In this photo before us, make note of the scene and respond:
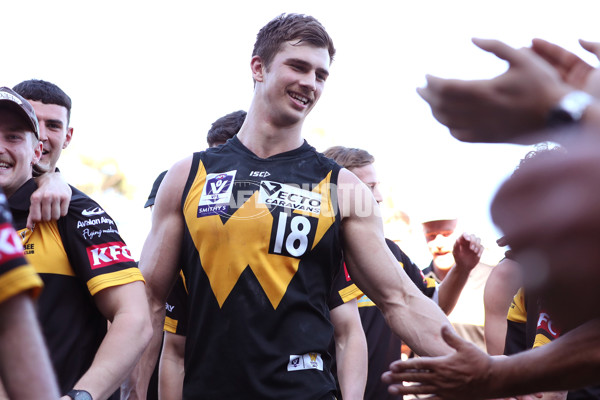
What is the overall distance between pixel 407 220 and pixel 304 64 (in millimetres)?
4525

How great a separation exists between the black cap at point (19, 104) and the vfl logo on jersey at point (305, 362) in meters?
1.67

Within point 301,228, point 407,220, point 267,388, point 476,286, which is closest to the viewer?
point 267,388

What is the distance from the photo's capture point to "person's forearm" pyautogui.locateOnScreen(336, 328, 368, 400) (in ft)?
15.0

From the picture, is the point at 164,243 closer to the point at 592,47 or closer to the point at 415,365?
the point at 415,365

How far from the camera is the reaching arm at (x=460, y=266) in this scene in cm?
489

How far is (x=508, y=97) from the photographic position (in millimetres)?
1603

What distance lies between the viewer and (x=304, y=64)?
4.08m

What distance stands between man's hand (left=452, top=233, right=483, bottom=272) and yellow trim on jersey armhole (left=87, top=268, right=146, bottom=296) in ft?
7.20

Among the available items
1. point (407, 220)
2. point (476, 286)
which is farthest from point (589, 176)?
point (407, 220)

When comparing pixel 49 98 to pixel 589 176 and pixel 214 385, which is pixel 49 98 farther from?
pixel 589 176

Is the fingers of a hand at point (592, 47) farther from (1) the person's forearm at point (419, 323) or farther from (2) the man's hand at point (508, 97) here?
(1) the person's forearm at point (419, 323)

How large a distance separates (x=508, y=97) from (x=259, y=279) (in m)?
2.22

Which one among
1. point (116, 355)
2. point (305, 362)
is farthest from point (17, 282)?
point (305, 362)

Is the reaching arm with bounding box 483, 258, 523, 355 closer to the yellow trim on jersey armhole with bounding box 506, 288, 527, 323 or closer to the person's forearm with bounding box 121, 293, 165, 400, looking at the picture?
the yellow trim on jersey armhole with bounding box 506, 288, 527, 323
